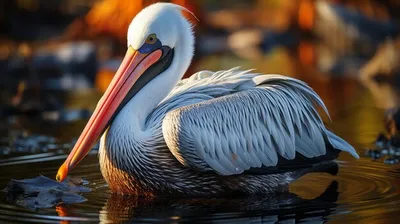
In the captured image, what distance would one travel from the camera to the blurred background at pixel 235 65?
793 centimetres

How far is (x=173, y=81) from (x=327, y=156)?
53.6 inches

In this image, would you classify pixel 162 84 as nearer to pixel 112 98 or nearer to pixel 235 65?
pixel 112 98

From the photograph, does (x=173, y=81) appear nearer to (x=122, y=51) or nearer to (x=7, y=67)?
(x=7, y=67)

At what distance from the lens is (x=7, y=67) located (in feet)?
55.5

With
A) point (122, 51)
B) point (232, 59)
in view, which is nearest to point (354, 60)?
point (232, 59)

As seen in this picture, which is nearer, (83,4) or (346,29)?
(346,29)

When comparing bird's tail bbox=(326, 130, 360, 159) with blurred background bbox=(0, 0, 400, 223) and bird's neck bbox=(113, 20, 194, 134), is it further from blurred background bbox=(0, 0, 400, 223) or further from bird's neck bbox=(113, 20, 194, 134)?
bird's neck bbox=(113, 20, 194, 134)

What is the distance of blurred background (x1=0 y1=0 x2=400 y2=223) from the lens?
7926mm

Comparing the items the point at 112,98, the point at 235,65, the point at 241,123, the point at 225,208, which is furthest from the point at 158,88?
the point at 235,65

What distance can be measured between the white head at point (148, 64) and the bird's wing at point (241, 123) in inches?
7.6

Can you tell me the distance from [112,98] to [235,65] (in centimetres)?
1051

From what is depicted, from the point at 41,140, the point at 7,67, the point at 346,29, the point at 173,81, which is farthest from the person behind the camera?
the point at 346,29

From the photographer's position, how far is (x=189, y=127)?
679cm

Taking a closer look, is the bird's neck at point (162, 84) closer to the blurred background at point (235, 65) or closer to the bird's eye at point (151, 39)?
the bird's eye at point (151, 39)
